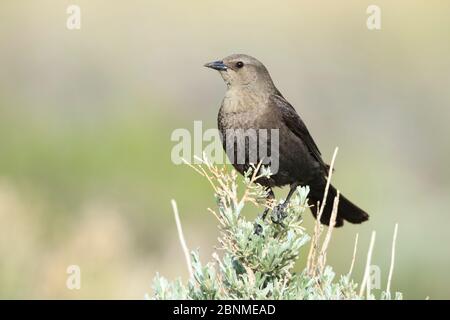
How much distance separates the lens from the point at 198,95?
14.3m

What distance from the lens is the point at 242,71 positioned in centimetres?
637

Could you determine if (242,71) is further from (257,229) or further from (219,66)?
(257,229)

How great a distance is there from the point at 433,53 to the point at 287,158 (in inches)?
391

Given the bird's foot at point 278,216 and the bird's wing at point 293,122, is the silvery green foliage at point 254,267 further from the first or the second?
the bird's wing at point 293,122

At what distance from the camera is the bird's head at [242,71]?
6.32 meters

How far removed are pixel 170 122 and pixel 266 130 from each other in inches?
244

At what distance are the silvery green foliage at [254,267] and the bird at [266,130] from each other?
1522 mm

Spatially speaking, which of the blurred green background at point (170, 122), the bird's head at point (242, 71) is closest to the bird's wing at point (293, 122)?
the bird's head at point (242, 71)

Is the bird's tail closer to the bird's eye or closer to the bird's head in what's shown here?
the bird's head

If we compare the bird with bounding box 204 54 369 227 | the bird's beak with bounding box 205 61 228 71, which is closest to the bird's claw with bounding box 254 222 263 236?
the bird with bounding box 204 54 369 227

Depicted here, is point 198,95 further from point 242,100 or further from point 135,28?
point 242,100

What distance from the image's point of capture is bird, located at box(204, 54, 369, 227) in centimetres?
588
